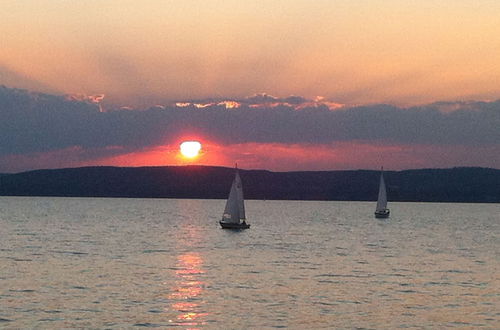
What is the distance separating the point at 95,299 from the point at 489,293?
2667 centimetres

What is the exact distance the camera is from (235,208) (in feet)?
363

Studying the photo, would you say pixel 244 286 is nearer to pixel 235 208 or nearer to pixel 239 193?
pixel 239 193

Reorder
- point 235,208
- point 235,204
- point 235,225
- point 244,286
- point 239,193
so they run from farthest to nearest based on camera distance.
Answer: point 235,225
point 235,208
point 235,204
point 239,193
point 244,286

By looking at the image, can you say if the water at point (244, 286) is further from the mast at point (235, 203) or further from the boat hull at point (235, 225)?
the boat hull at point (235, 225)

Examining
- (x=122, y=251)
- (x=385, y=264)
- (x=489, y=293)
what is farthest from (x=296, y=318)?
(x=122, y=251)

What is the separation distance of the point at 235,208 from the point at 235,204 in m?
1.82

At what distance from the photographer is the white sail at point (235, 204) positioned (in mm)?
104875

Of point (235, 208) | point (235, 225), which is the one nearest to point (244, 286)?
point (235, 208)

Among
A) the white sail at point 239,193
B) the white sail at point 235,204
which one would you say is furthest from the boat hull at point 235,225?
the white sail at point 239,193

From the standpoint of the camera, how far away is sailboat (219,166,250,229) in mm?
105312

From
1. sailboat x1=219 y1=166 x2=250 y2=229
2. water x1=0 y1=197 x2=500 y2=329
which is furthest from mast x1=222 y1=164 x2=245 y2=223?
water x1=0 y1=197 x2=500 y2=329

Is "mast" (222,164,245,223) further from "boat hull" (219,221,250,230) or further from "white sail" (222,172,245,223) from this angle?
"boat hull" (219,221,250,230)

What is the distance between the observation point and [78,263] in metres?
68.6

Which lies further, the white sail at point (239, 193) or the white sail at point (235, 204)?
the white sail at point (235, 204)
